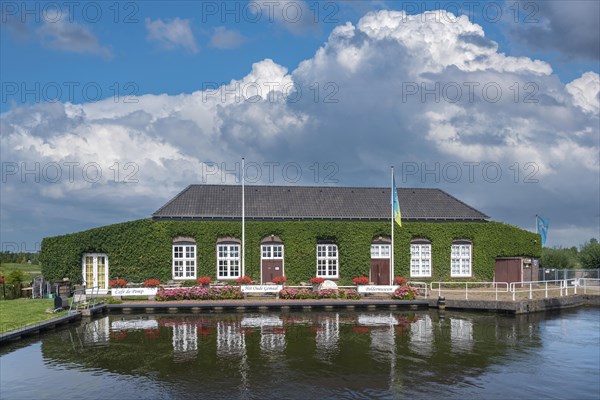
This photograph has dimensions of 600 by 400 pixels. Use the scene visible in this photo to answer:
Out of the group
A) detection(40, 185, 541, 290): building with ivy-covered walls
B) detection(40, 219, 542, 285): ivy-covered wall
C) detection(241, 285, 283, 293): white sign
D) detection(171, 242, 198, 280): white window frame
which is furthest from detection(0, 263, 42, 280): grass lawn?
detection(241, 285, 283, 293): white sign

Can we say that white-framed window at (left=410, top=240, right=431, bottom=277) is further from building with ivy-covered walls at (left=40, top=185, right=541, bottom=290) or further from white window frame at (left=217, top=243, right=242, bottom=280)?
white window frame at (left=217, top=243, right=242, bottom=280)

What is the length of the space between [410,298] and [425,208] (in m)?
12.4

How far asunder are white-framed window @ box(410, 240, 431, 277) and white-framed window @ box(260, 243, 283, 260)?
10266 millimetres

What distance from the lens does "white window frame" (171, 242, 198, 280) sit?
41.8 meters

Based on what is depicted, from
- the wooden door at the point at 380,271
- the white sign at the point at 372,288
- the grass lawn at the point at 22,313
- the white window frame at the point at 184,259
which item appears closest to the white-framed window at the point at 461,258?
the wooden door at the point at 380,271

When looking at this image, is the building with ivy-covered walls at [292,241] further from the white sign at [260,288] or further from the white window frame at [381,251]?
the white sign at [260,288]

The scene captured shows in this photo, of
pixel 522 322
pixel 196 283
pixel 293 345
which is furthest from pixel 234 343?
pixel 196 283

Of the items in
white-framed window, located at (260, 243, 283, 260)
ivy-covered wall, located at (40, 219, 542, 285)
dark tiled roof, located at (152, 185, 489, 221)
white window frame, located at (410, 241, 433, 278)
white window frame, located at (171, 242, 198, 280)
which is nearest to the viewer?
ivy-covered wall, located at (40, 219, 542, 285)

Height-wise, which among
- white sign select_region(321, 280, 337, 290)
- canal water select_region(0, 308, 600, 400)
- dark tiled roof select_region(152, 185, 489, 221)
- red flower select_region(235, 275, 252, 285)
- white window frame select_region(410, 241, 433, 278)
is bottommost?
canal water select_region(0, 308, 600, 400)

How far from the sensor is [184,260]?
41.9 m

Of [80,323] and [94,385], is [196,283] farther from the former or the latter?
[94,385]

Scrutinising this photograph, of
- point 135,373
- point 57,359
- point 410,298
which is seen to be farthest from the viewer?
point 410,298

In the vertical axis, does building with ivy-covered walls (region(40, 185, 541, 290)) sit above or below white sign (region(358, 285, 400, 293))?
above

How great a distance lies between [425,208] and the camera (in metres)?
46.1
